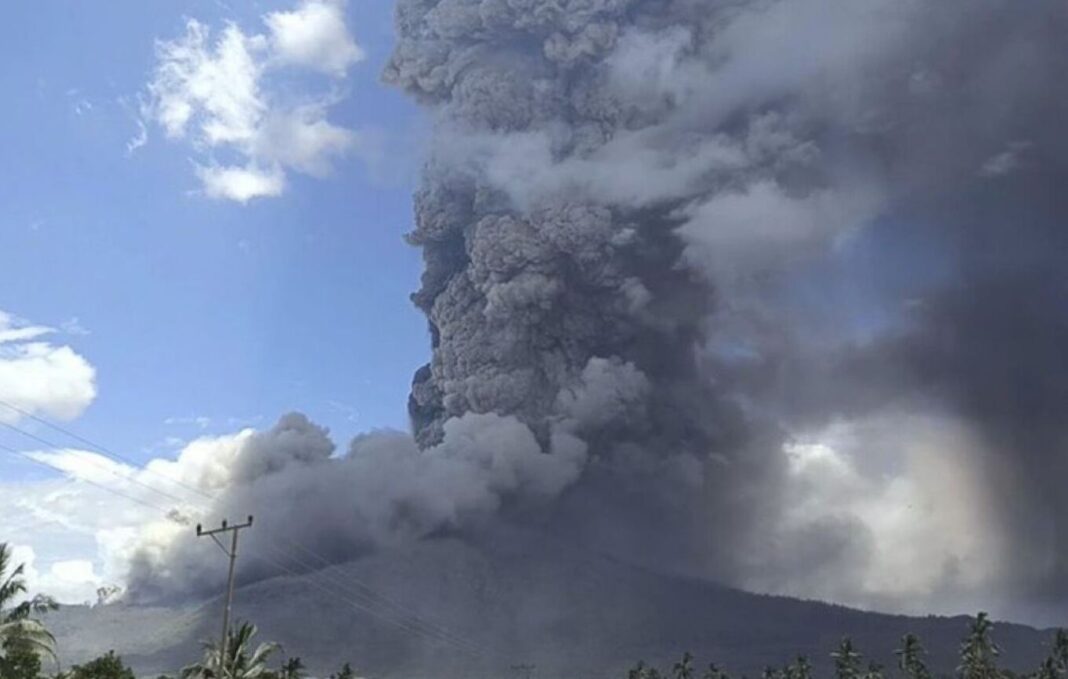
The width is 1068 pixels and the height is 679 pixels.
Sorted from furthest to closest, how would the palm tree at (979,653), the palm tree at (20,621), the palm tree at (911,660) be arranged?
the palm tree at (911,660), the palm tree at (979,653), the palm tree at (20,621)

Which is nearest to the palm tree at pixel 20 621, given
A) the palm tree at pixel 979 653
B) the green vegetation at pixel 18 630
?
the green vegetation at pixel 18 630

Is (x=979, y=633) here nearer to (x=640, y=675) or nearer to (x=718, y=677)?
(x=718, y=677)

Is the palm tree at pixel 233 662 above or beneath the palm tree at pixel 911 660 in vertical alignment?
beneath

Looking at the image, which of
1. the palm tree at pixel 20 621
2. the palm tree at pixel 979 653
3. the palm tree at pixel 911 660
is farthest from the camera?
the palm tree at pixel 911 660

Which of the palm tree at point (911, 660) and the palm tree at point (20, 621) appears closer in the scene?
the palm tree at point (20, 621)

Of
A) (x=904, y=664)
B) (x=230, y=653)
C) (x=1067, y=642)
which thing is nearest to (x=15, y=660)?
(x=230, y=653)

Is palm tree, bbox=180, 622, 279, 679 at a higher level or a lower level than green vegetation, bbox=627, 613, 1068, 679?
lower

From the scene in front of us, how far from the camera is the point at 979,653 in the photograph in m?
102

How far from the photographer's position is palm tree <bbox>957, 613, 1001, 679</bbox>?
102250 millimetres

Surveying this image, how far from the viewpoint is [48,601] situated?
4588 centimetres

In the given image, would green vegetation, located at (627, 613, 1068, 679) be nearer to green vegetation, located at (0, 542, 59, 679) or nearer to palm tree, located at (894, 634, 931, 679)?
palm tree, located at (894, 634, 931, 679)

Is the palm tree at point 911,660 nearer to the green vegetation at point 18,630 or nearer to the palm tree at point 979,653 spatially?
the palm tree at point 979,653

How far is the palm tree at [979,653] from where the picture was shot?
10225 cm

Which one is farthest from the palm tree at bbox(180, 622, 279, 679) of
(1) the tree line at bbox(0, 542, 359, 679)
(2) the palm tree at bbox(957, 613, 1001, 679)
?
(2) the palm tree at bbox(957, 613, 1001, 679)
